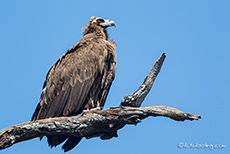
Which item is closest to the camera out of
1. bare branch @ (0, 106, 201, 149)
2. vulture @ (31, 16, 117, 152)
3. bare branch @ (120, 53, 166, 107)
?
bare branch @ (0, 106, 201, 149)

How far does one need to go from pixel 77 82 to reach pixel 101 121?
5.04 feet

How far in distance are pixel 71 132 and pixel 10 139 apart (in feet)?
3.80

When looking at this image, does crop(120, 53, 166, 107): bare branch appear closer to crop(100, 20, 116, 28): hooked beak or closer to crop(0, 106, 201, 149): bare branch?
crop(0, 106, 201, 149): bare branch

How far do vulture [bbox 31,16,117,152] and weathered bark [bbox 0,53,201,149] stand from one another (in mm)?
698

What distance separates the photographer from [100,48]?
848 cm

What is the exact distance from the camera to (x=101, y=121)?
6.91 m

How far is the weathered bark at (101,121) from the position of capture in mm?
6375

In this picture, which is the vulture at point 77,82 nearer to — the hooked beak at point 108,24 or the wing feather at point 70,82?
the wing feather at point 70,82

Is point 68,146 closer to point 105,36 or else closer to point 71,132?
point 71,132

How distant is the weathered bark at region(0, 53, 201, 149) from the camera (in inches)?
251

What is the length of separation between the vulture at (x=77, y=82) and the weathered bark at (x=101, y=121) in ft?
2.29

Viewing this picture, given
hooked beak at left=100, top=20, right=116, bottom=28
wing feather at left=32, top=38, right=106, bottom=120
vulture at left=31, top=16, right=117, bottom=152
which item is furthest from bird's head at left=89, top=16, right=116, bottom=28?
wing feather at left=32, top=38, right=106, bottom=120

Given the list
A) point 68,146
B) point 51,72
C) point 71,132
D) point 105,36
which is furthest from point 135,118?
point 105,36

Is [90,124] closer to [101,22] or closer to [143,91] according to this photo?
[143,91]
